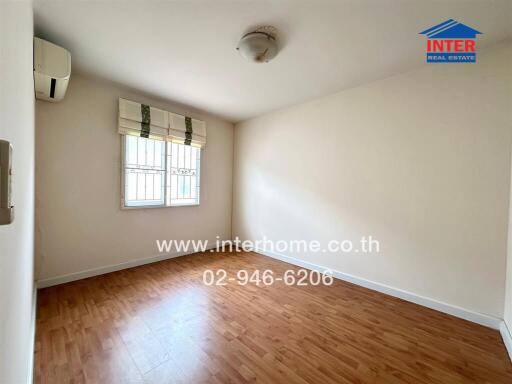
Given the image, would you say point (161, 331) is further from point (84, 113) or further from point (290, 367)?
point (84, 113)

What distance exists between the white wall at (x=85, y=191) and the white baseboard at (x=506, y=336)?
4.22m

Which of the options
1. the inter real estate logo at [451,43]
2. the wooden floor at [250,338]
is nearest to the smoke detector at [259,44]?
the inter real estate logo at [451,43]

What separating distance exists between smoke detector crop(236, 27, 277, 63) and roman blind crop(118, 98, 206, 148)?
1.95m

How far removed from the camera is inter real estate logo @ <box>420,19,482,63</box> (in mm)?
1892

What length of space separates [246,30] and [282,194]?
2.50 metres

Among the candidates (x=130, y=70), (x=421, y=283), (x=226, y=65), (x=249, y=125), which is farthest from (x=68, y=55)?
(x=421, y=283)

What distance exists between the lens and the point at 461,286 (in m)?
2.20

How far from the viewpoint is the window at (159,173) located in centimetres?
334

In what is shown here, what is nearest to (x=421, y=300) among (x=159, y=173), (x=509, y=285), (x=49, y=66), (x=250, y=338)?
(x=509, y=285)

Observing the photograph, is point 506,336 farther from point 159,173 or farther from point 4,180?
point 159,173

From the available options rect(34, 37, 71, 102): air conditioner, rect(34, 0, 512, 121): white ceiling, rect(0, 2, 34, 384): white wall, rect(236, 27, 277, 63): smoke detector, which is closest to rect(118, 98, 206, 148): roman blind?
rect(34, 0, 512, 121): white ceiling

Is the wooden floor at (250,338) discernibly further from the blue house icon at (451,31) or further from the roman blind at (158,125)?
the blue house icon at (451,31)

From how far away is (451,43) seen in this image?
2104 millimetres

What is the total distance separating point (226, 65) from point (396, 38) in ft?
5.87
